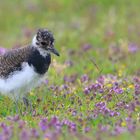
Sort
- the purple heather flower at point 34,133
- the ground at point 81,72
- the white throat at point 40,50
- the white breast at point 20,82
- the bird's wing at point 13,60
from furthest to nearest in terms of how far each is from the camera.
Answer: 1. the white throat at point 40,50
2. the bird's wing at point 13,60
3. the white breast at point 20,82
4. the ground at point 81,72
5. the purple heather flower at point 34,133

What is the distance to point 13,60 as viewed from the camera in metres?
Result: 9.27

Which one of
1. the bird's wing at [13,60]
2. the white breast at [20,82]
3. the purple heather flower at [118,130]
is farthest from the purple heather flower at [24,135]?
the bird's wing at [13,60]

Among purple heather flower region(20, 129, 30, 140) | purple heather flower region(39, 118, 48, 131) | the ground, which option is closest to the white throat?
the ground

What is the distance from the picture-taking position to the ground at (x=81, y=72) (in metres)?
7.92

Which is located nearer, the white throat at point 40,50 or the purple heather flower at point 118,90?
the white throat at point 40,50

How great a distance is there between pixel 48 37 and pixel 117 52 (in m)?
5.00

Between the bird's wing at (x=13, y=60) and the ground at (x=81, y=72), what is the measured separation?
26.1 inches

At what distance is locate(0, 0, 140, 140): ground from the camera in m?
7.92

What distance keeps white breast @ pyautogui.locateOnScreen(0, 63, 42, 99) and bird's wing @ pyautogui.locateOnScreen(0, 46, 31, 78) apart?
0.09 meters

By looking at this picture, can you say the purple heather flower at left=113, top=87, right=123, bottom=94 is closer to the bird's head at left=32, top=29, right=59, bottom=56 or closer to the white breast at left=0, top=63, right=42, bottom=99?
the bird's head at left=32, top=29, right=59, bottom=56

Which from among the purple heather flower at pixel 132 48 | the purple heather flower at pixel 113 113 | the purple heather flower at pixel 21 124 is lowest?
the purple heather flower at pixel 113 113

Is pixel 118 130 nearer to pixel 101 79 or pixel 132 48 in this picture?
pixel 101 79

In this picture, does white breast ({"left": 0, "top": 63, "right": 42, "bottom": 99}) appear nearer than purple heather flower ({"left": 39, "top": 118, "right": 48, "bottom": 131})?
No

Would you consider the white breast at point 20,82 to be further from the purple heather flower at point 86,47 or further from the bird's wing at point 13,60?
the purple heather flower at point 86,47
